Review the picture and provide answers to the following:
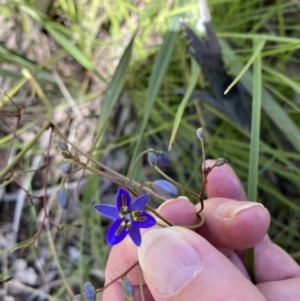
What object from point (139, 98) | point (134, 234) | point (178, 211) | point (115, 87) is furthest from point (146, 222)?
point (139, 98)

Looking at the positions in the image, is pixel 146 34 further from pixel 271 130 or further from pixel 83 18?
pixel 271 130

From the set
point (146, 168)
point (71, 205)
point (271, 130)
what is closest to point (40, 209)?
point (71, 205)

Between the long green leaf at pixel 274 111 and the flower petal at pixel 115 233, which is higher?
the long green leaf at pixel 274 111

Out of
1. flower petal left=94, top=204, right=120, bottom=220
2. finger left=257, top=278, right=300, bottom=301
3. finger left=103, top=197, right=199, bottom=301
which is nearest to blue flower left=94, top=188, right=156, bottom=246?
flower petal left=94, top=204, right=120, bottom=220

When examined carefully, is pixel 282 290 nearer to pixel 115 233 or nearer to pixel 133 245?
pixel 133 245

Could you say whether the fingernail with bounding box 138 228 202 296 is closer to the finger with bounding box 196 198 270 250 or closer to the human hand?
the human hand

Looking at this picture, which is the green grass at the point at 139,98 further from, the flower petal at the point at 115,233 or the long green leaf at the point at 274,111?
the flower petal at the point at 115,233

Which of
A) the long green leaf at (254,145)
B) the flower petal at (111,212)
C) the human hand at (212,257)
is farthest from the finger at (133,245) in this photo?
the flower petal at (111,212)
